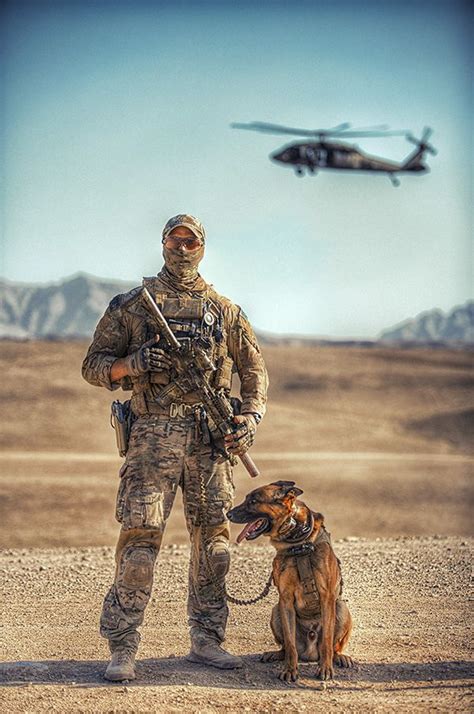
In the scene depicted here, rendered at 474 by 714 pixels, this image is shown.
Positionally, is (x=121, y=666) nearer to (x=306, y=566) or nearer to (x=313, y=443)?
(x=306, y=566)

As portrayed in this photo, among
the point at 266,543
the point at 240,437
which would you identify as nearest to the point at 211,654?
the point at 240,437

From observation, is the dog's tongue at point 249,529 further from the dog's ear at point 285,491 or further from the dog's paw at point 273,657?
the dog's paw at point 273,657

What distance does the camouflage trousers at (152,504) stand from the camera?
6422 millimetres

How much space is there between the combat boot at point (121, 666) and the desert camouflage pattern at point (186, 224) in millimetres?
2445

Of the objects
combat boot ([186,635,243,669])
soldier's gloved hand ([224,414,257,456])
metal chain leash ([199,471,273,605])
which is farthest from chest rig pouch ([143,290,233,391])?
combat boot ([186,635,243,669])

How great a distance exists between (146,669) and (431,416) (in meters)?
36.0

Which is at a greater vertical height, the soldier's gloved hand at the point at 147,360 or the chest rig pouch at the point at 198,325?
the chest rig pouch at the point at 198,325

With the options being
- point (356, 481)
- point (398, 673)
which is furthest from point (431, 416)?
point (398, 673)

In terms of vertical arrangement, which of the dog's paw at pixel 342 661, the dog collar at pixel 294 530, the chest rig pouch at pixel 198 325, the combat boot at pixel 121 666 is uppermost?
the chest rig pouch at pixel 198 325

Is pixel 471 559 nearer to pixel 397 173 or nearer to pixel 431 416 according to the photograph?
pixel 431 416

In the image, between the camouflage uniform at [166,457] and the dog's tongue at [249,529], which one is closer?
the dog's tongue at [249,529]

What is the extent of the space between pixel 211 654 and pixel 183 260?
7.79ft

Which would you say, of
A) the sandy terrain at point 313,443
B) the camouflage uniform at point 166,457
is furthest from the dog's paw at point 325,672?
the sandy terrain at point 313,443

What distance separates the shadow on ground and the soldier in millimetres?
130
